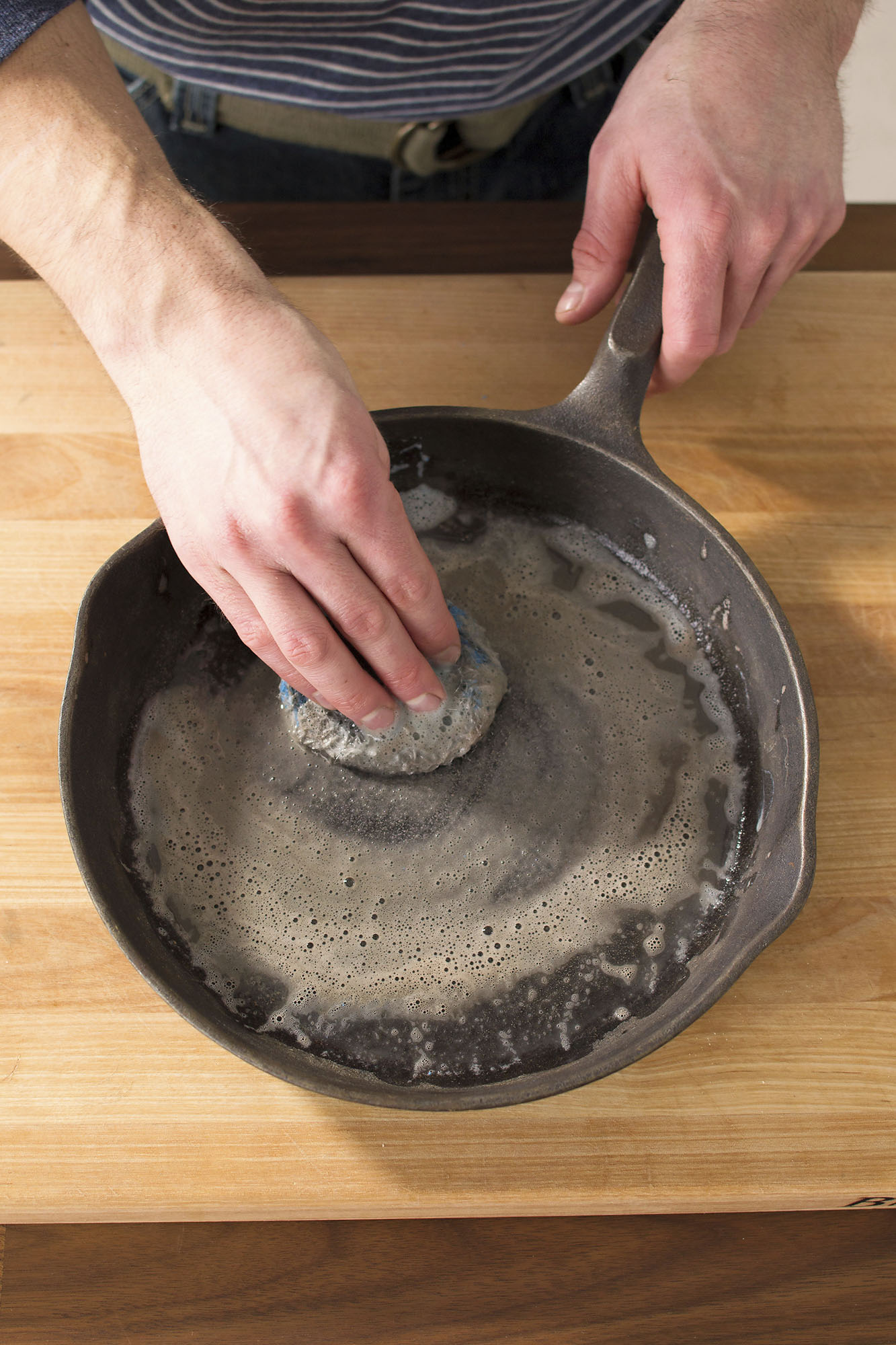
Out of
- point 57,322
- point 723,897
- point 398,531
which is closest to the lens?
point 398,531

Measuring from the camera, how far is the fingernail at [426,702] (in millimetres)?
732

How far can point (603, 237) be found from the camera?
82 cm

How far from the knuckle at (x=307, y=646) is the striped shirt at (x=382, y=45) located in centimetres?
62

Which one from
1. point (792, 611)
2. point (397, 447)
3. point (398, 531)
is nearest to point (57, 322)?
point (397, 447)

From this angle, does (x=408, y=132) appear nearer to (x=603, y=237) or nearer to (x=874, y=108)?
(x=603, y=237)

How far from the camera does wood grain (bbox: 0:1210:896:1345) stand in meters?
0.75

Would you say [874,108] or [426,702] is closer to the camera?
[426,702]

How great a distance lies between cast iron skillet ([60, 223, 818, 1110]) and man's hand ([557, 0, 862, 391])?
0.04 metres

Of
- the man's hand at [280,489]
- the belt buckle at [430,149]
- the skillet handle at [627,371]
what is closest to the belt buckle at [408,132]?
the belt buckle at [430,149]

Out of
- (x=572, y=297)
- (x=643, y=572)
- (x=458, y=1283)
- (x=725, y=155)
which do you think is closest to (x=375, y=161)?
(x=572, y=297)

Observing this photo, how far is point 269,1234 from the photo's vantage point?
30.1 inches

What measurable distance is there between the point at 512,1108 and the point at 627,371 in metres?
0.59

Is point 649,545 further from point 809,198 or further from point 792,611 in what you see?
point 809,198

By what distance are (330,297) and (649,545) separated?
43 cm
